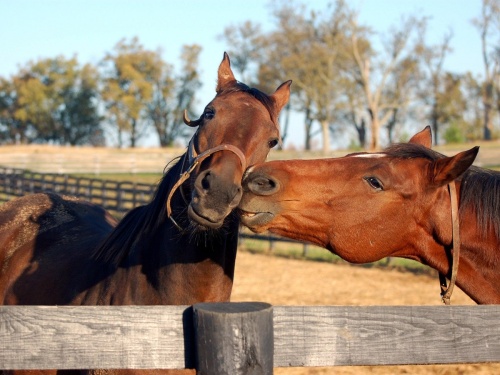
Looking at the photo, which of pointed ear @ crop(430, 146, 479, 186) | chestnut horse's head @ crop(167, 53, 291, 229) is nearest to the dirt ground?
chestnut horse's head @ crop(167, 53, 291, 229)

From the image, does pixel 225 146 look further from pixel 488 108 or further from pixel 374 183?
pixel 488 108

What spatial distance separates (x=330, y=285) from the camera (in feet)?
35.0

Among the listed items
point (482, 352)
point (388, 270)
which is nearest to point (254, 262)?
point (388, 270)

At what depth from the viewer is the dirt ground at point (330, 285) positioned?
9.27 metres

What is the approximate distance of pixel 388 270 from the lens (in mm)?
12562

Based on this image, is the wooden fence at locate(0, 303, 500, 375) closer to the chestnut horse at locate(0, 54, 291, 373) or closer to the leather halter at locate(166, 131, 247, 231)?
the chestnut horse at locate(0, 54, 291, 373)

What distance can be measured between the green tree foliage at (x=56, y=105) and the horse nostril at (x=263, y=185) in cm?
5285

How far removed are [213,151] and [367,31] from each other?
38.2m

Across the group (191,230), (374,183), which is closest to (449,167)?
(374,183)

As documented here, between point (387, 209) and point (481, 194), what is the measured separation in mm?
458

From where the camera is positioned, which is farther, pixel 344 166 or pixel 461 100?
pixel 461 100

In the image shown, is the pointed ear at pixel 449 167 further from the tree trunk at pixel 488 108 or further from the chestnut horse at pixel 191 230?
the tree trunk at pixel 488 108

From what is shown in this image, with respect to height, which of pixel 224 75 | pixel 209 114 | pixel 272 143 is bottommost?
Answer: pixel 272 143

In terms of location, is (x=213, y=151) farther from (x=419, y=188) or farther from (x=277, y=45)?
(x=277, y=45)
